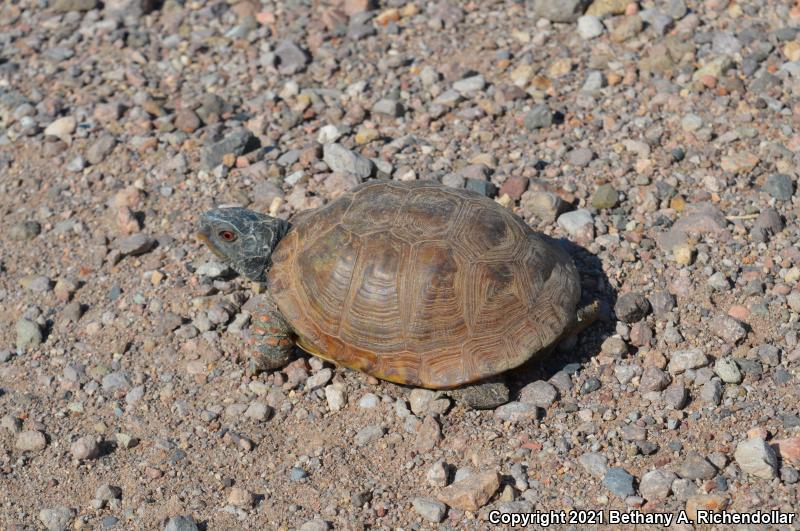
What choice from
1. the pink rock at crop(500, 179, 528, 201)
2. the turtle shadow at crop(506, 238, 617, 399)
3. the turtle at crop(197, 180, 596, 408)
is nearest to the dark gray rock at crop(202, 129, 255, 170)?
the turtle at crop(197, 180, 596, 408)

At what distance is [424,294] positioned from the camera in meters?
4.70

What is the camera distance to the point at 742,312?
511 cm

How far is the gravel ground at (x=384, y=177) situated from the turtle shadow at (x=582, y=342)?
0.02 metres

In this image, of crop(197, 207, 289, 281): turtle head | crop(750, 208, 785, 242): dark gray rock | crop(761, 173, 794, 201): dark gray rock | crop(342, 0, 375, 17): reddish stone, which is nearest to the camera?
crop(197, 207, 289, 281): turtle head

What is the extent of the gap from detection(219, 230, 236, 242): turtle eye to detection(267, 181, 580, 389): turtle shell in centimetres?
53

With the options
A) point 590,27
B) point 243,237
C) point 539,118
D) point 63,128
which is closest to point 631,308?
point 539,118

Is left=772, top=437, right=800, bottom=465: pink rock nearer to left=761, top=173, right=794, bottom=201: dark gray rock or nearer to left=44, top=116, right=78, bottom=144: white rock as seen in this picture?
left=761, top=173, right=794, bottom=201: dark gray rock

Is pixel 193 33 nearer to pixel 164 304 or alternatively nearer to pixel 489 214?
pixel 164 304

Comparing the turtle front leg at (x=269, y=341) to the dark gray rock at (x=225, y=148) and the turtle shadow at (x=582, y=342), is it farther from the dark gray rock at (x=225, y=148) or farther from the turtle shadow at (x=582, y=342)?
the dark gray rock at (x=225, y=148)

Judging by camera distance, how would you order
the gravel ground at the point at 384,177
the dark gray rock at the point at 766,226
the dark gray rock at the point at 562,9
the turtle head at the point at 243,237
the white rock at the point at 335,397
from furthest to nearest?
1. the dark gray rock at the point at 562,9
2. the dark gray rock at the point at 766,226
3. the turtle head at the point at 243,237
4. the white rock at the point at 335,397
5. the gravel ground at the point at 384,177

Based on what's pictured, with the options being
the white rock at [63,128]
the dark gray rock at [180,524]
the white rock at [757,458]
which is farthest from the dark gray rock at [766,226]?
the white rock at [63,128]

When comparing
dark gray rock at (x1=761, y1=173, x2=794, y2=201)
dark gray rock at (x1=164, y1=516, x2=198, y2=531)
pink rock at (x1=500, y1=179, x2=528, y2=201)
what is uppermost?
dark gray rock at (x1=761, y1=173, x2=794, y2=201)

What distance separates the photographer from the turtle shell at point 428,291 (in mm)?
4703

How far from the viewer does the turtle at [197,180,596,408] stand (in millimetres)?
4707
